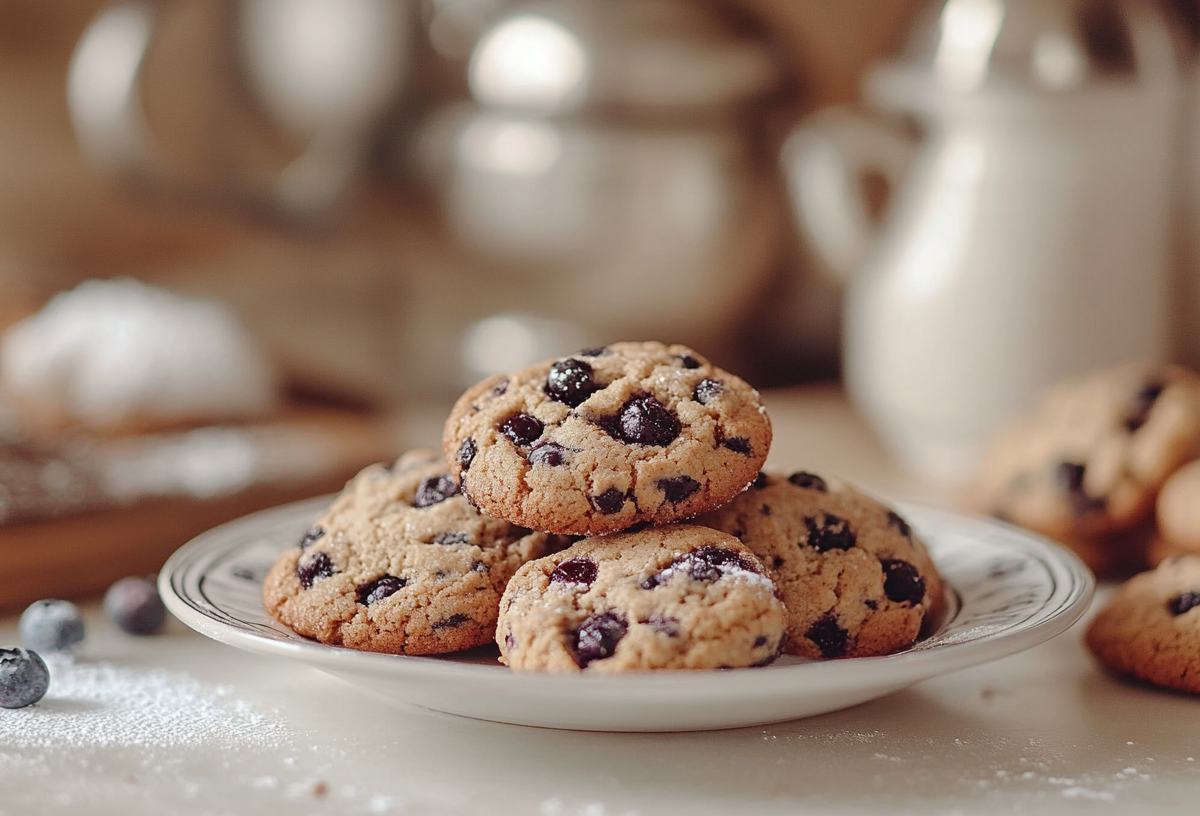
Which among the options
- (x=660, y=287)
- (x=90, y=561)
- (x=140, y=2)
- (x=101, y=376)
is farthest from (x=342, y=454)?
(x=140, y=2)

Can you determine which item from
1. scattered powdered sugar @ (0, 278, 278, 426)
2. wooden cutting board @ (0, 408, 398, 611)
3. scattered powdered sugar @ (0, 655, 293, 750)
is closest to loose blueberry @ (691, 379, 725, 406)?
scattered powdered sugar @ (0, 655, 293, 750)

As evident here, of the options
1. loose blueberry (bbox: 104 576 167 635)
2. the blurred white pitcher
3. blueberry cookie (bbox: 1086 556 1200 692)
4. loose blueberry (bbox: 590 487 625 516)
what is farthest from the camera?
the blurred white pitcher

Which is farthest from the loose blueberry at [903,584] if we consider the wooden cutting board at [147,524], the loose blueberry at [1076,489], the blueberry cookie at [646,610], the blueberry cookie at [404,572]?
the wooden cutting board at [147,524]

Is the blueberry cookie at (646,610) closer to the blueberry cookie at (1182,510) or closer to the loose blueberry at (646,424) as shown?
the loose blueberry at (646,424)

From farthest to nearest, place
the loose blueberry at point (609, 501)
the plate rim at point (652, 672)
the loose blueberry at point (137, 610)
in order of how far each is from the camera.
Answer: the loose blueberry at point (137, 610), the loose blueberry at point (609, 501), the plate rim at point (652, 672)

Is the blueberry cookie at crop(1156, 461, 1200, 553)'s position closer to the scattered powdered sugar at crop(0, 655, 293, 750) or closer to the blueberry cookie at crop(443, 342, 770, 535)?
the blueberry cookie at crop(443, 342, 770, 535)

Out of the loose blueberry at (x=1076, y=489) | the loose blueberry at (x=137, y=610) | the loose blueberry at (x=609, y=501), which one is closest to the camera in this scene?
the loose blueberry at (x=609, y=501)
